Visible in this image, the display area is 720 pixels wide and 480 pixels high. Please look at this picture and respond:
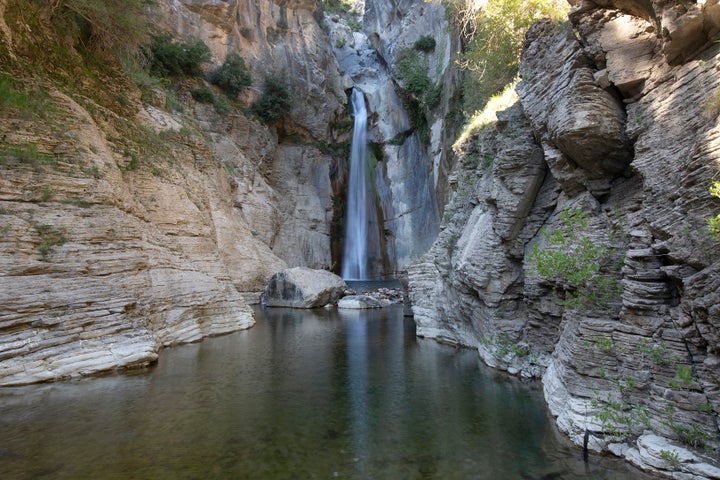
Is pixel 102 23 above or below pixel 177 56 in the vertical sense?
below

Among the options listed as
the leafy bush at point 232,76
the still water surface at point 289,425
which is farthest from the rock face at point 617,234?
the leafy bush at point 232,76

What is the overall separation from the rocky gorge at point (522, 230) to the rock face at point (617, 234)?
0.10 ft

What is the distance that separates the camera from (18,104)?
10.6 meters

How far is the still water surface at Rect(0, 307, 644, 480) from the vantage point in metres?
5.32

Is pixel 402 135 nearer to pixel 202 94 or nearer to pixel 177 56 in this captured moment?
pixel 202 94

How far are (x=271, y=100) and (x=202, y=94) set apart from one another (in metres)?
6.03

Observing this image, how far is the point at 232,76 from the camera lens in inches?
1312

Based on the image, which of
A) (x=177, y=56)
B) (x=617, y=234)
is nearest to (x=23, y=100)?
(x=617, y=234)

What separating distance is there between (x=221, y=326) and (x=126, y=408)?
25.1 ft

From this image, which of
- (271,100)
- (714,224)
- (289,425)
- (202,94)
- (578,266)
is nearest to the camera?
(714,224)

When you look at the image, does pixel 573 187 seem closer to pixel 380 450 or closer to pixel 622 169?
pixel 622 169

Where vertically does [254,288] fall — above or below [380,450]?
above

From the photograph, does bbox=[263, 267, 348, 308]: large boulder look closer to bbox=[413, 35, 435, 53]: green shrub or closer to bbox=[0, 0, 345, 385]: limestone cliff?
bbox=[0, 0, 345, 385]: limestone cliff

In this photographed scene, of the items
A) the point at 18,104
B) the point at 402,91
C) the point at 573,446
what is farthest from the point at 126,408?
the point at 402,91
